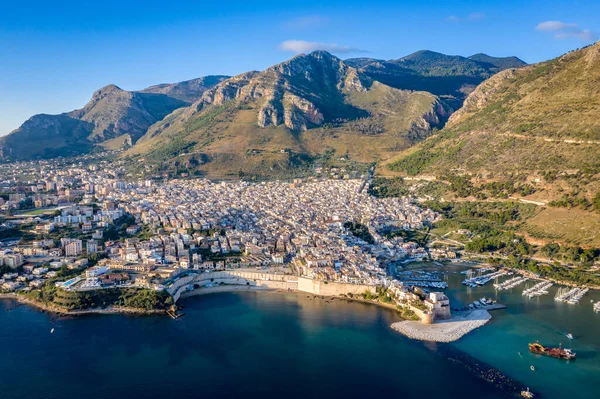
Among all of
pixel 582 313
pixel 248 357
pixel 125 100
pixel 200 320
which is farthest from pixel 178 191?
pixel 125 100

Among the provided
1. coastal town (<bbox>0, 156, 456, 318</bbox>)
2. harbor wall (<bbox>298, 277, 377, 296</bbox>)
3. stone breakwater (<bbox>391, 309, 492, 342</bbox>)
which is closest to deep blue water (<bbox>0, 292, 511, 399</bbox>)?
stone breakwater (<bbox>391, 309, 492, 342</bbox>)

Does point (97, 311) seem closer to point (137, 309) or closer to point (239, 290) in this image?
point (137, 309)

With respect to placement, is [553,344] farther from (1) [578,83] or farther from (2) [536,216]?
(1) [578,83]

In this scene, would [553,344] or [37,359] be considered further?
[553,344]

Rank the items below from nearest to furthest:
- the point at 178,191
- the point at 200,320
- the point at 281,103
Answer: the point at 200,320
the point at 178,191
the point at 281,103

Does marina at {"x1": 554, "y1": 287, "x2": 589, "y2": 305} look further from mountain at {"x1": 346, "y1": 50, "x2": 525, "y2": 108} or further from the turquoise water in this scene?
mountain at {"x1": 346, "y1": 50, "x2": 525, "y2": 108}

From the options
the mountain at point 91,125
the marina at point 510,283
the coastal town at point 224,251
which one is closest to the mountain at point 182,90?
the mountain at point 91,125

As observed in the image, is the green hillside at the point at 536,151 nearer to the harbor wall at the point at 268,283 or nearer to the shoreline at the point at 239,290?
the harbor wall at the point at 268,283
